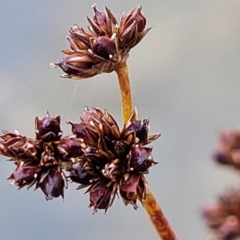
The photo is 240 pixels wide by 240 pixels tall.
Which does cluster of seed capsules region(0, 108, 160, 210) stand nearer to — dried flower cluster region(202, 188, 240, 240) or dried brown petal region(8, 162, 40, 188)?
dried brown petal region(8, 162, 40, 188)

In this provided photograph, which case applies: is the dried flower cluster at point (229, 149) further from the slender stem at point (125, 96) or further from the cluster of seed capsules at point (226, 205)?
the slender stem at point (125, 96)

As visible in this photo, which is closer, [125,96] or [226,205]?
[226,205]

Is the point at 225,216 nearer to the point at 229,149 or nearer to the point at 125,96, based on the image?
the point at 229,149

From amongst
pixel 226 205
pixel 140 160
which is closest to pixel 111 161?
pixel 140 160

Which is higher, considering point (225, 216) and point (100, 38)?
point (100, 38)

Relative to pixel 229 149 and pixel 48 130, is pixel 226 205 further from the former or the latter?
pixel 48 130

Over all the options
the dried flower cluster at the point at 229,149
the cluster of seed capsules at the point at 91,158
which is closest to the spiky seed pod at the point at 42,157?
the cluster of seed capsules at the point at 91,158

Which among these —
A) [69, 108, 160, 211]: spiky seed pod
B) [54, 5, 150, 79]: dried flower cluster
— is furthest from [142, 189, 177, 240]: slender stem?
[54, 5, 150, 79]: dried flower cluster
